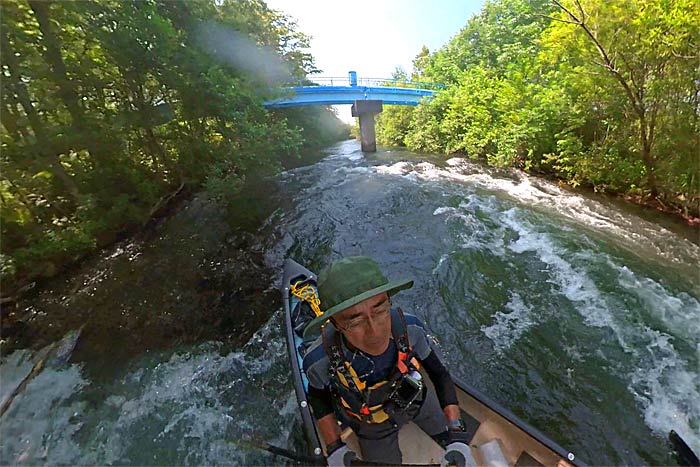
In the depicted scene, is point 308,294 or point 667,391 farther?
point 308,294

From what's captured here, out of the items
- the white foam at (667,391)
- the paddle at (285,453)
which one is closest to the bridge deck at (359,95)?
the white foam at (667,391)

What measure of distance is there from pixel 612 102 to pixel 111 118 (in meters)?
13.7

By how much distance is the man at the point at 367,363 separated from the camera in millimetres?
1642

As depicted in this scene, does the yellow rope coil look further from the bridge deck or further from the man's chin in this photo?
the bridge deck

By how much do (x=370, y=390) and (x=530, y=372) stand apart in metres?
3.52

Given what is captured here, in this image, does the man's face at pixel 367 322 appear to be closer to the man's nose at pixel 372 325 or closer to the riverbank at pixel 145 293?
the man's nose at pixel 372 325

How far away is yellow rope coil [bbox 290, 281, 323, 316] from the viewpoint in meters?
4.65

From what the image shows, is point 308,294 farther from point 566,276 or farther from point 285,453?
point 566,276

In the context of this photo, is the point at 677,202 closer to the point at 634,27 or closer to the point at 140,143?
the point at 634,27

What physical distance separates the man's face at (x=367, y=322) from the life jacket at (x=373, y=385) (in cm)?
17

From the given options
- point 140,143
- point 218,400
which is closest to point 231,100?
point 140,143

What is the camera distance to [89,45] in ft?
27.9

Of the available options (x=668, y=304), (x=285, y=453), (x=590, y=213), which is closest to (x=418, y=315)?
(x=285, y=453)

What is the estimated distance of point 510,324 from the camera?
5070 mm
